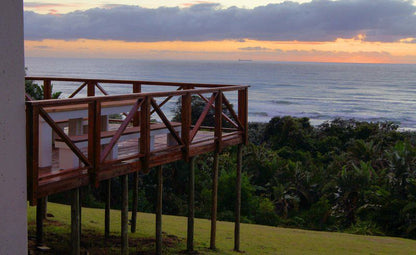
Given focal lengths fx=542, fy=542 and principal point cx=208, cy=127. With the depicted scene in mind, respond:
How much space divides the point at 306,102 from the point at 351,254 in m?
71.3

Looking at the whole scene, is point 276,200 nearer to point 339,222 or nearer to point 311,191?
point 311,191

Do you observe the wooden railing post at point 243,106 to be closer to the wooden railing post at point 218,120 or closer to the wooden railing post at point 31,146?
the wooden railing post at point 218,120

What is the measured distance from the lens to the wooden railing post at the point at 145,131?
7.14 metres

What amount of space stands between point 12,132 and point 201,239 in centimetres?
737

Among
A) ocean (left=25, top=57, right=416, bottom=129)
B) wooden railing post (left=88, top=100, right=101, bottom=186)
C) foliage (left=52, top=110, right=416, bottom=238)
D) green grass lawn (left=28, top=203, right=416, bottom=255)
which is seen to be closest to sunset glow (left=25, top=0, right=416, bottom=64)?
ocean (left=25, top=57, right=416, bottom=129)

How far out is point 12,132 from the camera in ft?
17.0

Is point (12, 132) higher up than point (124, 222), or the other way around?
point (12, 132)

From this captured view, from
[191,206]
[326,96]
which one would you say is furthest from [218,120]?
[326,96]

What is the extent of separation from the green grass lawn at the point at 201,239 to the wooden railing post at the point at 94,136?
121 inches

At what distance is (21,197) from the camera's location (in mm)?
5289

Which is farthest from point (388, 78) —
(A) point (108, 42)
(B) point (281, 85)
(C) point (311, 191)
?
(C) point (311, 191)

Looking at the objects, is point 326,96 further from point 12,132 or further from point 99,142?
point 12,132

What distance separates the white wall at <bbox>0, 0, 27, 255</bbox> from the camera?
16.4 ft

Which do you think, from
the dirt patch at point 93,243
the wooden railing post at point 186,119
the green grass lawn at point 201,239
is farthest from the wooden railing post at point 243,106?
the dirt patch at point 93,243
